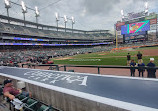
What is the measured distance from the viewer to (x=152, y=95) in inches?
109

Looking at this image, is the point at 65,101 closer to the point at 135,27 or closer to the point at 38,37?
the point at 38,37

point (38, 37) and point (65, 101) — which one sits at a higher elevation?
point (38, 37)

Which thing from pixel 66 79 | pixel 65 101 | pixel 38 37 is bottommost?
pixel 65 101

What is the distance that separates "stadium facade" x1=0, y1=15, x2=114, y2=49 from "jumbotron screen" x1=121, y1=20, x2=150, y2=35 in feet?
94.3

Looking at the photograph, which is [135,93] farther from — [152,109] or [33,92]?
A: [33,92]

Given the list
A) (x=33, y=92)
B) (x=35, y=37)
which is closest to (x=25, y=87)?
(x=33, y=92)

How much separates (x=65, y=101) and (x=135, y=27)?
6684 centimetres

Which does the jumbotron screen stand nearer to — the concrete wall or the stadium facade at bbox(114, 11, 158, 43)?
the stadium facade at bbox(114, 11, 158, 43)

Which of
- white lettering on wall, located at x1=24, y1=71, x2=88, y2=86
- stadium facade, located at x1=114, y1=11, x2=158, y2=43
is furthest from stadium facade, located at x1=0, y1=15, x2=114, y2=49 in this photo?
white lettering on wall, located at x1=24, y1=71, x2=88, y2=86

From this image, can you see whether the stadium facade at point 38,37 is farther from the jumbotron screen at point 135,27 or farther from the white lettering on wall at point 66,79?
the white lettering on wall at point 66,79

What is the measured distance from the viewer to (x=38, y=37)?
53.6 metres

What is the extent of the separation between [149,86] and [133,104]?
1.59 metres

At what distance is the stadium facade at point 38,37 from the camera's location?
39.8 meters

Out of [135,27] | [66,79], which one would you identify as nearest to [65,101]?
[66,79]
